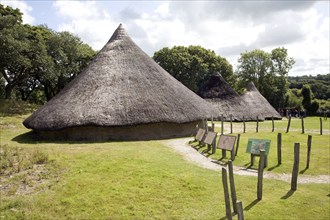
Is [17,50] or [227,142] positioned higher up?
[17,50]

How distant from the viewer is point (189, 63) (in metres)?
50.2

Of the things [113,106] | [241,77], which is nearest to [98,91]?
[113,106]

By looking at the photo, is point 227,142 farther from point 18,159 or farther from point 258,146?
point 18,159

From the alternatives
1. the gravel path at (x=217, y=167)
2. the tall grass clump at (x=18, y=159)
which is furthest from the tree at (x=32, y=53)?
the gravel path at (x=217, y=167)

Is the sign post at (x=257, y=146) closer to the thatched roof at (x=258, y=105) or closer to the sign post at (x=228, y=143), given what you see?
the sign post at (x=228, y=143)

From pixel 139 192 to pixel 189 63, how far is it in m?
41.2

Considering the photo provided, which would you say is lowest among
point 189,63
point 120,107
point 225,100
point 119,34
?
point 120,107

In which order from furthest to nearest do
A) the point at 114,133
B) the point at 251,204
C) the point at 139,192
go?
1. the point at 114,133
2. the point at 139,192
3. the point at 251,204

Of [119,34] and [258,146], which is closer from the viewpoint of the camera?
[258,146]

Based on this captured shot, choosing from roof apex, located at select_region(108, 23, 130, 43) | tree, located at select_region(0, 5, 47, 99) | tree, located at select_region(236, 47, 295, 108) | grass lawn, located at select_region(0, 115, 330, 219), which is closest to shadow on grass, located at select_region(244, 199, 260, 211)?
grass lawn, located at select_region(0, 115, 330, 219)

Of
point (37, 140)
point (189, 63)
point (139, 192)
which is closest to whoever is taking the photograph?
point (139, 192)

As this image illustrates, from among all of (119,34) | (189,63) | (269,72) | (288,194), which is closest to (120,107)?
Answer: (119,34)

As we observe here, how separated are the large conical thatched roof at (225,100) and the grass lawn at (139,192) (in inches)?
910

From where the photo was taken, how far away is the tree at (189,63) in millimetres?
49906
